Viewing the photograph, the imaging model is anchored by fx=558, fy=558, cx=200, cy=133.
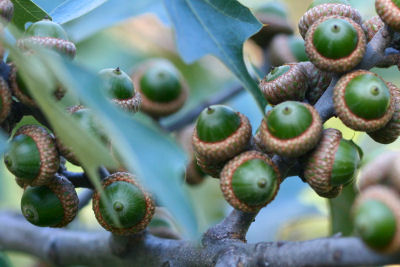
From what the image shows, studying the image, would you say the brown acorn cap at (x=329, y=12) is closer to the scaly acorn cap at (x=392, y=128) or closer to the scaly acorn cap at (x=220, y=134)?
the scaly acorn cap at (x=392, y=128)

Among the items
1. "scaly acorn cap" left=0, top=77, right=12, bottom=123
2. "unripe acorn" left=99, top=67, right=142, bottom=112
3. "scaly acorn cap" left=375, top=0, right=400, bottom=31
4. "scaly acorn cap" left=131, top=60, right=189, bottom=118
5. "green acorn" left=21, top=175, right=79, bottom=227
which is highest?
"scaly acorn cap" left=375, top=0, right=400, bottom=31

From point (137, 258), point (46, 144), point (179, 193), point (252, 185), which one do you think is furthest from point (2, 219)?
point (179, 193)

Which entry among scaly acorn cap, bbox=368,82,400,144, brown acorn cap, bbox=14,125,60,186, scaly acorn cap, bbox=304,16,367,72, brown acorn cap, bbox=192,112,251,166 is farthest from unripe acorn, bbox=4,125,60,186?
scaly acorn cap, bbox=368,82,400,144

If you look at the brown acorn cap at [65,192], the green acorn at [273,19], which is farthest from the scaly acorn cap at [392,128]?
the green acorn at [273,19]

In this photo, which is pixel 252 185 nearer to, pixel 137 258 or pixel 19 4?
pixel 137 258

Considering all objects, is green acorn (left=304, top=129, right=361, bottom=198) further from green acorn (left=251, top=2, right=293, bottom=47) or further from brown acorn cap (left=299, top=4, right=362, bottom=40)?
green acorn (left=251, top=2, right=293, bottom=47)

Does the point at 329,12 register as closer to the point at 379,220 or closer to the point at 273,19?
the point at 379,220

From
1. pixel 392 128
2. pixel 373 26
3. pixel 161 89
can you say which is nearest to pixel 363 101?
pixel 392 128
